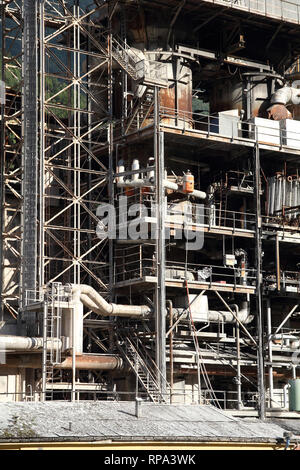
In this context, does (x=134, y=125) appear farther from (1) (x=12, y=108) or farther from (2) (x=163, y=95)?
(1) (x=12, y=108)

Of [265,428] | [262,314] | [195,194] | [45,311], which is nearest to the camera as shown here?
[265,428]

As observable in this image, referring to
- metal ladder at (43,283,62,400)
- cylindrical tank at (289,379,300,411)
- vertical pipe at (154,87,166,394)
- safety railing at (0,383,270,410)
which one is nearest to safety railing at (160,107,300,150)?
vertical pipe at (154,87,166,394)

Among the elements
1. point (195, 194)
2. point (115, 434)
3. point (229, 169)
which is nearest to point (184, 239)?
point (195, 194)

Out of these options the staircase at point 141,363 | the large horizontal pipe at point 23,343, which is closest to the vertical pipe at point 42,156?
the large horizontal pipe at point 23,343

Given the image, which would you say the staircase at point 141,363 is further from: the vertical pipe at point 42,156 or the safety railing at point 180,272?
the vertical pipe at point 42,156

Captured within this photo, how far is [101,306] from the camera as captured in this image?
161 feet

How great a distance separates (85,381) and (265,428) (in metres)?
15.3

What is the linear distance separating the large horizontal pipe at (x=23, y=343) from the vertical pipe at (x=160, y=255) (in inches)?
221

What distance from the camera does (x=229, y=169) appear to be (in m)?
57.9

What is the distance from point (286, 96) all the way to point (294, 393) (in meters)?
19.1

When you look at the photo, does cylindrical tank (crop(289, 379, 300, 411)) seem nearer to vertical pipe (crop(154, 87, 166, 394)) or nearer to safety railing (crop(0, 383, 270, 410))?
safety railing (crop(0, 383, 270, 410))

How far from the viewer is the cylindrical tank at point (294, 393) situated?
48594 mm

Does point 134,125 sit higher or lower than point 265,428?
higher

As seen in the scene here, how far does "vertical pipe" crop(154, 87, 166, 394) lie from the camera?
162ft
